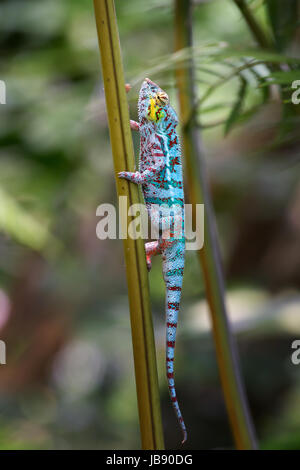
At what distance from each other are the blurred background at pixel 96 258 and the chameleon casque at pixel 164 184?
62cm

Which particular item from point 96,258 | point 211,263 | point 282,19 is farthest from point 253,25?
point 96,258

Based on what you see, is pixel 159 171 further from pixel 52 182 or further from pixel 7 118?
pixel 7 118

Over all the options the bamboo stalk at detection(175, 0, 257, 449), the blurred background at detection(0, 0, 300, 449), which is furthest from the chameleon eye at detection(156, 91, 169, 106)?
the blurred background at detection(0, 0, 300, 449)

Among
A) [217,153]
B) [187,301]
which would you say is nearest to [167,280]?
[187,301]

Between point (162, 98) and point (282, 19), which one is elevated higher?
point (282, 19)

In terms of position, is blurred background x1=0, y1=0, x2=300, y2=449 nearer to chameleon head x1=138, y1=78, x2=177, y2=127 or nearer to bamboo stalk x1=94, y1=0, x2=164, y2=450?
chameleon head x1=138, y1=78, x2=177, y2=127

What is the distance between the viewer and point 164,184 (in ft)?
2.51

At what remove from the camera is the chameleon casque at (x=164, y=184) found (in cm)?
74

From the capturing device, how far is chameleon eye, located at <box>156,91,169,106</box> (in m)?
0.77

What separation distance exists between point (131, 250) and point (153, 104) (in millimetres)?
285

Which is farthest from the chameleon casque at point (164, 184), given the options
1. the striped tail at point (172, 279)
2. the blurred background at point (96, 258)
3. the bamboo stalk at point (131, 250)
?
the blurred background at point (96, 258)

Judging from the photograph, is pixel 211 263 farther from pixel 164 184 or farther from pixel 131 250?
pixel 131 250

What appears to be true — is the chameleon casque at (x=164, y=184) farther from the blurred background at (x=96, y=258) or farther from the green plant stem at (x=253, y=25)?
the blurred background at (x=96, y=258)

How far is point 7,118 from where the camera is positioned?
5.74ft
